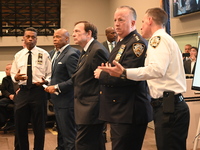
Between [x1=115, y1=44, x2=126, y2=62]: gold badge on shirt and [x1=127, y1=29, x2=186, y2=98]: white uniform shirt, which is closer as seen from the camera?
[x1=127, y1=29, x2=186, y2=98]: white uniform shirt

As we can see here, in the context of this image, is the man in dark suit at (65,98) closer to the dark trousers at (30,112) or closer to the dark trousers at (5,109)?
the dark trousers at (30,112)

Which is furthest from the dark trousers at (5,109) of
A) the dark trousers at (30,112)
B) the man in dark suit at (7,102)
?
the dark trousers at (30,112)

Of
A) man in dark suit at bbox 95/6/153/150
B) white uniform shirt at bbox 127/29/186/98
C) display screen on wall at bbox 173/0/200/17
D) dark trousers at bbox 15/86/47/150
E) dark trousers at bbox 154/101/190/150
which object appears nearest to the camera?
white uniform shirt at bbox 127/29/186/98

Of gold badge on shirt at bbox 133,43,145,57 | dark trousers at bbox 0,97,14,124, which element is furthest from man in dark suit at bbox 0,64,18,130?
gold badge on shirt at bbox 133,43,145,57

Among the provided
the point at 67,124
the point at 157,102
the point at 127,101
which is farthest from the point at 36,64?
the point at 157,102

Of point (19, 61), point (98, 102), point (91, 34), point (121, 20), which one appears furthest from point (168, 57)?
point (19, 61)

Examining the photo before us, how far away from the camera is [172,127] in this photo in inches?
109

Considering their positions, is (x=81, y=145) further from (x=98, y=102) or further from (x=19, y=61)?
(x=19, y=61)

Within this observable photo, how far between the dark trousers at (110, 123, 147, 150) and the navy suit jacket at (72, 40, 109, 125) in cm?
49

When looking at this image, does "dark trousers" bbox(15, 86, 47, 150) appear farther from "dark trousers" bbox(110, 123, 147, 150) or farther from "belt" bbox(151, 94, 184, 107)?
"belt" bbox(151, 94, 184, 107)

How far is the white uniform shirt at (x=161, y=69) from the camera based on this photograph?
2.65 meters

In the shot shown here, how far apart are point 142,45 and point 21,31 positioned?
801cm

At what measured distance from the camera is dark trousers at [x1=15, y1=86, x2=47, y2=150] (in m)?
4.52

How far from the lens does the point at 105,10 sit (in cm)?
1112
